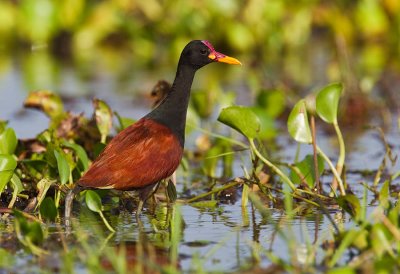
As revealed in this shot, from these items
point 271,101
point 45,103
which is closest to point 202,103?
point 271,101

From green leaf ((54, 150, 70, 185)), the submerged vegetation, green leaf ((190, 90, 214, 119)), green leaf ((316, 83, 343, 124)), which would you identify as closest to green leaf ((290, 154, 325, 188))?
the submerged vegetation

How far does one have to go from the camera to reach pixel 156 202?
21.6ft

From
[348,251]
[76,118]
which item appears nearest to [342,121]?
[76,118]

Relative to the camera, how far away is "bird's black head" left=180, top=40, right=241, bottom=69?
648cm

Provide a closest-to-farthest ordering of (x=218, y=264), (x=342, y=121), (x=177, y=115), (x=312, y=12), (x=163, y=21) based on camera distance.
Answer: (x=218, y=264), (x=177, y=115), (x=342, y=121), (x=163, y=21), (x=312, y=12)

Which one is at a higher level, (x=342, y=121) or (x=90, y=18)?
(x=90, y=18)

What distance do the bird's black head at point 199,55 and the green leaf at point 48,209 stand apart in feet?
4.83

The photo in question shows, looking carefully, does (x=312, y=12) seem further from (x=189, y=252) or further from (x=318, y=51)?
(x=189, y=252)

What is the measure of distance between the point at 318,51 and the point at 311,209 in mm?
9975

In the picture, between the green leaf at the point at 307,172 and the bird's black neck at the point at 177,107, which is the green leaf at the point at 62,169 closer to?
the bird's black neck at the point at 177,107

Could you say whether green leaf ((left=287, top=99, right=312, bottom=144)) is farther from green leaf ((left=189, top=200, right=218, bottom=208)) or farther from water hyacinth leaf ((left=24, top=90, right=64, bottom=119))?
water hyacinth leaf ((left=24, top=90, right=64, bottom=119))

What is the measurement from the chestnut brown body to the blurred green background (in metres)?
7.15

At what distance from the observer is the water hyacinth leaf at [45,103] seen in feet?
24.8

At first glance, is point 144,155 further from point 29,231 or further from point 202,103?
point 202,103
